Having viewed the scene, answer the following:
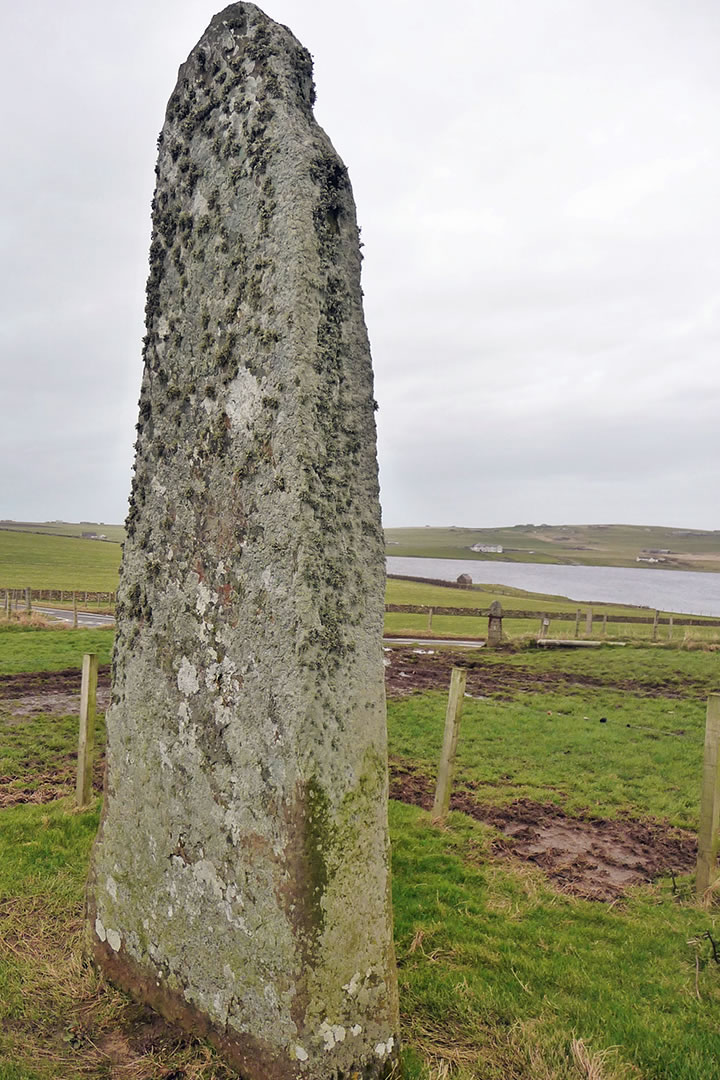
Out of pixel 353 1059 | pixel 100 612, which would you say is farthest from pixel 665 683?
pixel 100 612

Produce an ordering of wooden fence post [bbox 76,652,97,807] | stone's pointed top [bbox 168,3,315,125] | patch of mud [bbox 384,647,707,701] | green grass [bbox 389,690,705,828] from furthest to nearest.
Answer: patch of mud [bbox 384,647,707,701], green grass [bbox 389,690,705,828], wooden fence post [bbox 76,652,97,807], stone's pointed top [bbox 168,3,315,125]

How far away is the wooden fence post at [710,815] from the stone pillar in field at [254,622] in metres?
3.77

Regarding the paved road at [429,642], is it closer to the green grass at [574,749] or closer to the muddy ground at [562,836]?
the green grass at [574,749]

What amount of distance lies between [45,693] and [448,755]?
993 centimetres

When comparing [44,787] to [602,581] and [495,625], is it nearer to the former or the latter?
[495,625]

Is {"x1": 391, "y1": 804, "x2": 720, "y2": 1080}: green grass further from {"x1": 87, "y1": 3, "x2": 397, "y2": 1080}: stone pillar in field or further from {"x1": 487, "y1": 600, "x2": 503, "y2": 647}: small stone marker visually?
{"x1": 487, "y1": 600, "x2": 503, "y2": 647}: small stone marker

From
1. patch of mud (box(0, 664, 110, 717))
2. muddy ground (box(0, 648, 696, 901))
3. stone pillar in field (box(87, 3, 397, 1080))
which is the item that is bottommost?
patch of mud (box(0, 664, 110, 717))

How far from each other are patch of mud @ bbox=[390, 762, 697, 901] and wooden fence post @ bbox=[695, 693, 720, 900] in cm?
63

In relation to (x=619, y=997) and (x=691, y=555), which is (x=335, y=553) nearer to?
(x=619, y=997)

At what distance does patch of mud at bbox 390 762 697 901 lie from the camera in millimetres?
6266

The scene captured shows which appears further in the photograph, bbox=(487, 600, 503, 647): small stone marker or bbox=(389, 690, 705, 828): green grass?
bbox=(487, 600, 503, 647): small stone marker

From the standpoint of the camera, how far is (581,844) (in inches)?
285

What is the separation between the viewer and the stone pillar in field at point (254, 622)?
10.0 feet

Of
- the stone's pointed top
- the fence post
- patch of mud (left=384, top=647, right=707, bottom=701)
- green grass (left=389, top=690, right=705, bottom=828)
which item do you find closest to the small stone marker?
patch of mud (left=384, top=647, right=707, bottom=701)
